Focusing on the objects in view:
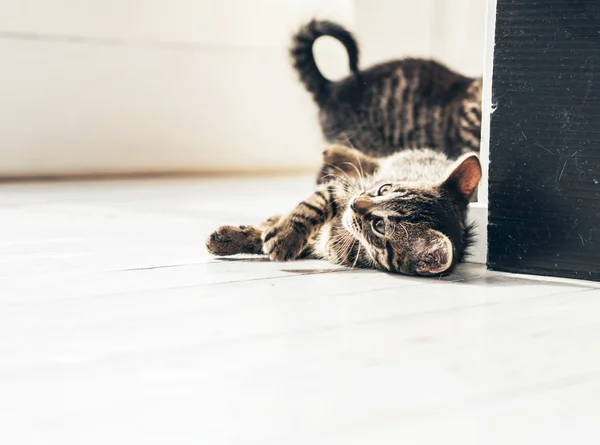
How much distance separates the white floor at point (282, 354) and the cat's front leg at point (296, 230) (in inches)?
1.2

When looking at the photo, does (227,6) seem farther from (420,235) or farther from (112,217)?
(420,235)

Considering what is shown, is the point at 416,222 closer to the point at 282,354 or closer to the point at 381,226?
the point at 381,226

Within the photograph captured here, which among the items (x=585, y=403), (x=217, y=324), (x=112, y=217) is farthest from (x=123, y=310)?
(x=112, y=217)

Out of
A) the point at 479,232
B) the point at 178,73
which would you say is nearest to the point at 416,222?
the point at 479,232

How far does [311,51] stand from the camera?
267 centimetres

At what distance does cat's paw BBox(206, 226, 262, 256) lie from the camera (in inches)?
63.9

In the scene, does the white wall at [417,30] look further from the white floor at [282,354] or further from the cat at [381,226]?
the white floor at [282,354]

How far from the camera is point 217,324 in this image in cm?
108

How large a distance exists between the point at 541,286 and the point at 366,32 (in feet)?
8.95

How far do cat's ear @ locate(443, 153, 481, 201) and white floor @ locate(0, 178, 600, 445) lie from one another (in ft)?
0.55

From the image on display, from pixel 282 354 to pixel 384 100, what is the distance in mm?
1915

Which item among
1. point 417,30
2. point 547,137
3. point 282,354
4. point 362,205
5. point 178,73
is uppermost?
point 417,30

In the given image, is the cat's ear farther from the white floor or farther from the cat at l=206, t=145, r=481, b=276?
the white floor

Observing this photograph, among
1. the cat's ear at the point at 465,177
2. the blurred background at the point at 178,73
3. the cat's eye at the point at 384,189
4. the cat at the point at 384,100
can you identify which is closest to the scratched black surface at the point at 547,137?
the cat's ear at the point at 465,177
